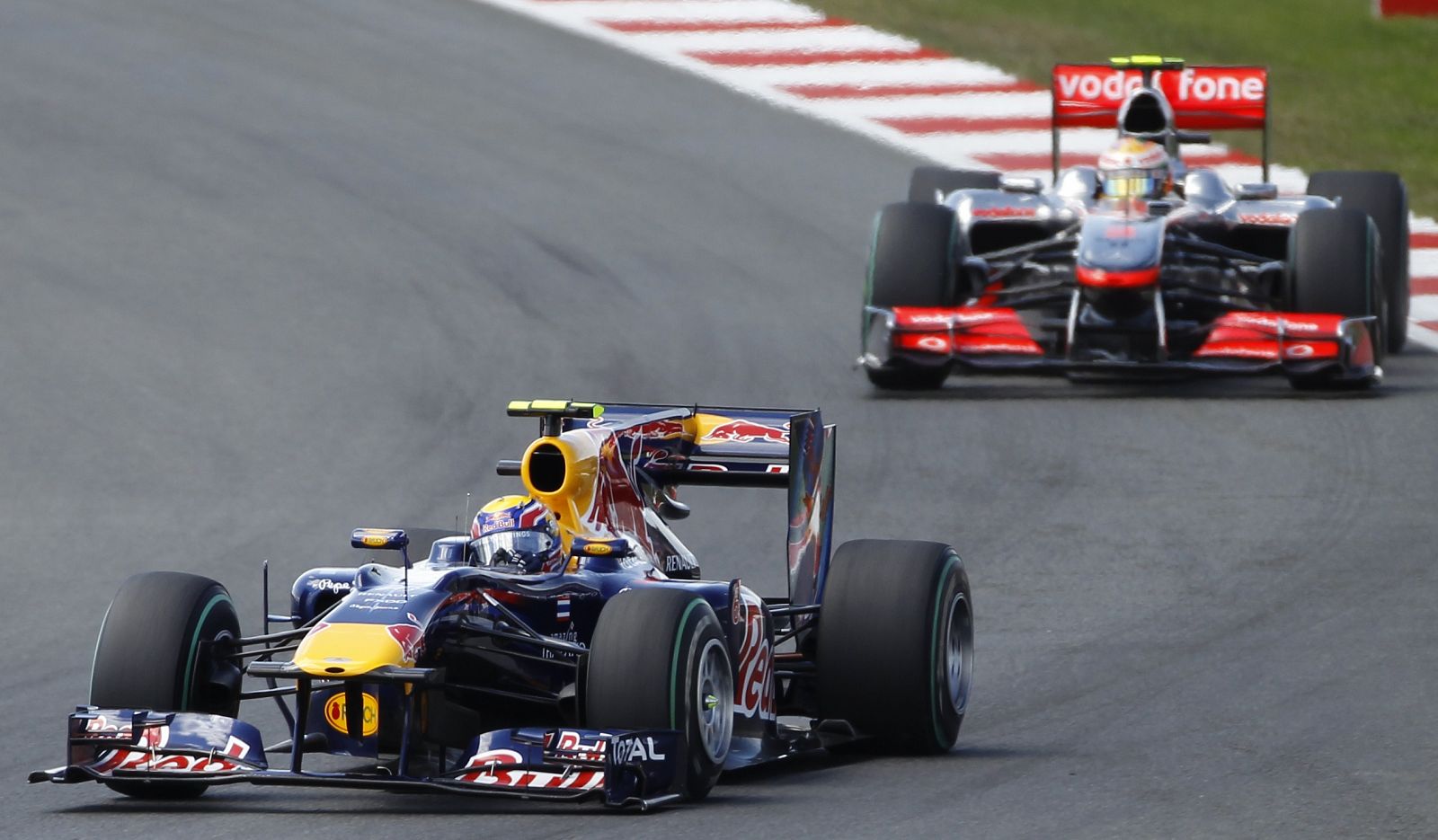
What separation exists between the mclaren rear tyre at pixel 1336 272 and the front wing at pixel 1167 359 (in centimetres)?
11

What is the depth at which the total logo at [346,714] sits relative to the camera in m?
7.16

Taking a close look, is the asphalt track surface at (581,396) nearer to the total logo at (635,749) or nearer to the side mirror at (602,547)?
the total logo at (635,749)

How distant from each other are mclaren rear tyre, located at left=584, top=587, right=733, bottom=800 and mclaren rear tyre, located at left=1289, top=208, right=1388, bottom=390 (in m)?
9.12

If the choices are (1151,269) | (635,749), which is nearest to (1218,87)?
(1151,269)

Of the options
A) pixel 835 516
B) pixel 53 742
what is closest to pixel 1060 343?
pixel 835 516

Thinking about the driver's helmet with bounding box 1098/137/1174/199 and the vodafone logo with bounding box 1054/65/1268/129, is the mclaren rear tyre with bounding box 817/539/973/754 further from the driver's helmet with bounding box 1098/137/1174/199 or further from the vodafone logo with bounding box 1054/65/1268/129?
the vodafone logo with bounding box 1054/65/1268/129

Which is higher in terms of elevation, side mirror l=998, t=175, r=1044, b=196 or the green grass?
the green grass

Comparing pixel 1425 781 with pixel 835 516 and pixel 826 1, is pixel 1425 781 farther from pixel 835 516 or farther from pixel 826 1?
pixel 826 1

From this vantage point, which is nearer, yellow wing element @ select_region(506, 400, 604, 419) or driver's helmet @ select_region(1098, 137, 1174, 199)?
yellow wing element @ select_region(506, 400, 604, 419)

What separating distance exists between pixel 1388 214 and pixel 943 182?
9.86 feet

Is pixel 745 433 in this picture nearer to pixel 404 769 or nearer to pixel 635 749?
pixel 635 749

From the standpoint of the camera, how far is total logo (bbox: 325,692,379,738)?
7164 mm

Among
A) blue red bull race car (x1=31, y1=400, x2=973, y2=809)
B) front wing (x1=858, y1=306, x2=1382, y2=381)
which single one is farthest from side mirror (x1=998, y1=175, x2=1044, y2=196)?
blue red bull race car (x1=31, y1=400, x2=973, y2=809)

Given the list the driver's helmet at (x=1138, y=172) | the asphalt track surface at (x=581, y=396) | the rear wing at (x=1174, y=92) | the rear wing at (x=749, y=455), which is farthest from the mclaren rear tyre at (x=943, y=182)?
the rear wing at (x=749, y=455)
